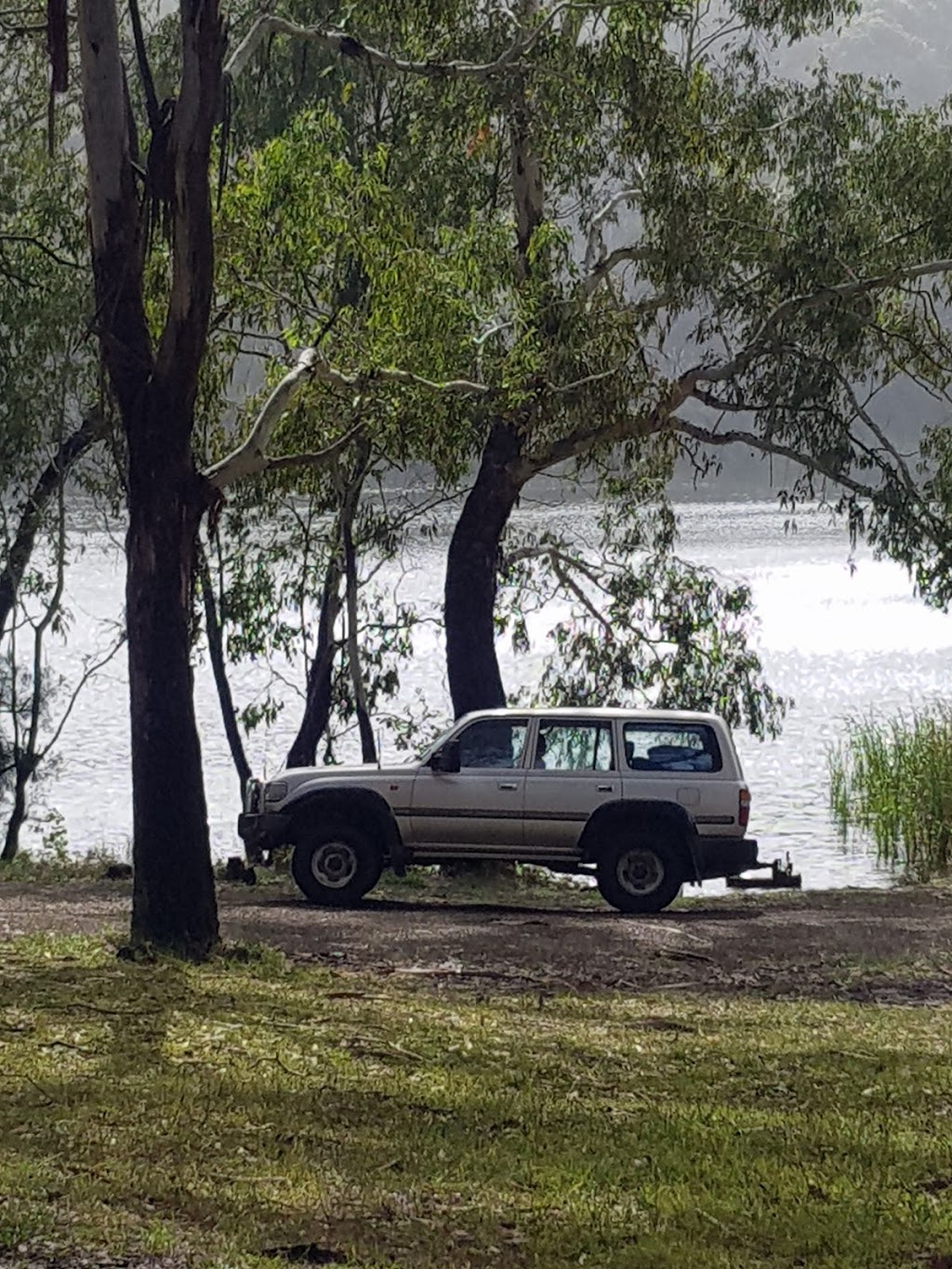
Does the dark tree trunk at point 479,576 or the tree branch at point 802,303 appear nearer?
the tree branch at point 802,303

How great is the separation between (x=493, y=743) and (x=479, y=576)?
6003mm

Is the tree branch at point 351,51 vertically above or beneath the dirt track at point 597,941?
above

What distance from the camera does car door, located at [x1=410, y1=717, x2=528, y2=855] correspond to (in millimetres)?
16141

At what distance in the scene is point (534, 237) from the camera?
1948cm

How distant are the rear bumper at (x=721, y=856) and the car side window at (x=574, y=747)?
1017mm

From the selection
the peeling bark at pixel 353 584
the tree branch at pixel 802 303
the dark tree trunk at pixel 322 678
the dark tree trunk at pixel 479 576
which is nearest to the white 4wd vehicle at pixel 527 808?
the tree branch at pixel 802 303

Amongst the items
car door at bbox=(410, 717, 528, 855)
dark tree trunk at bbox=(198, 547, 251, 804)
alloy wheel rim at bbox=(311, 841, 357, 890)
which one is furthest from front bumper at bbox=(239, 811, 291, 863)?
dark tree trunk at bbox=(198, 547, 251, 804)

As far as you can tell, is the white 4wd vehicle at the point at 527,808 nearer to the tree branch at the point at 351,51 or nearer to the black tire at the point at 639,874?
the black tire at the point at 639,874

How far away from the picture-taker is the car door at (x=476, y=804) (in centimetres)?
1614

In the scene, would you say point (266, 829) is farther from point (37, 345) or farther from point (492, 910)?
point (37, 345)

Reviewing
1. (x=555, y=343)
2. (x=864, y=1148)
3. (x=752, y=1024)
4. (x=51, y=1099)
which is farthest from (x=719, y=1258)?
(x=555, y=343)

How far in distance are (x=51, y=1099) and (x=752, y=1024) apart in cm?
408

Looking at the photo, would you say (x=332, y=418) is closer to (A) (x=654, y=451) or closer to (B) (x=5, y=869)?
(A) (x=654, y=451)

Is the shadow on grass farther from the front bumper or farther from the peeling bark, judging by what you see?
the peeling bark
